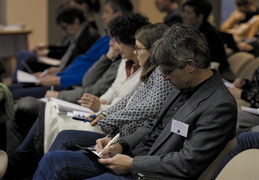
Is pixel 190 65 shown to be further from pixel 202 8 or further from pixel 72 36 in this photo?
pixel 72 36

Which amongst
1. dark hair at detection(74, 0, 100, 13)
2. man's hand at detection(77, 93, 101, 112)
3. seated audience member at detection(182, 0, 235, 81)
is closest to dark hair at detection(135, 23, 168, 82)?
man's hand at detection(77, 93, 101, 112)

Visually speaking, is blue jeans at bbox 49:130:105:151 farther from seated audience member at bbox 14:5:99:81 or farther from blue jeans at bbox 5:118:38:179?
seated audience member at bbox 14:5:99:81

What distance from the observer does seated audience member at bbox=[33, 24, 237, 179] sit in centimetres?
203

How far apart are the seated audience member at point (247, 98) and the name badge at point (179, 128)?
0.98 m

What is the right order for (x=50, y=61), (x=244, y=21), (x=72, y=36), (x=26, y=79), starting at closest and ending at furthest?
(x=26, y=79) → (x=72, y=36) → (x=50, y=61) → (x=244, y=21)

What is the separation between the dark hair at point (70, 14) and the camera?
16.8 feet

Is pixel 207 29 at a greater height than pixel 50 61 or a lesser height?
greater

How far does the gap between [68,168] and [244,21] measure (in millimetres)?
5258

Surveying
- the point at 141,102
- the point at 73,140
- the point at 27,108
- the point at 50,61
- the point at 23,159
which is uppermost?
the point at 141,102

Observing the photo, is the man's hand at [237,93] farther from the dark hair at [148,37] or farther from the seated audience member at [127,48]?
the dark hair at [148,37]

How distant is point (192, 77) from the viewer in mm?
2172

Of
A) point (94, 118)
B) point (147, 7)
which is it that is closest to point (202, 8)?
point (94, 118)

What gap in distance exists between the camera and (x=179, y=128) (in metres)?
2.13

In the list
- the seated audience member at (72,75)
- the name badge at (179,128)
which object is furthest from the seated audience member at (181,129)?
the seated audience member at (72,75)
